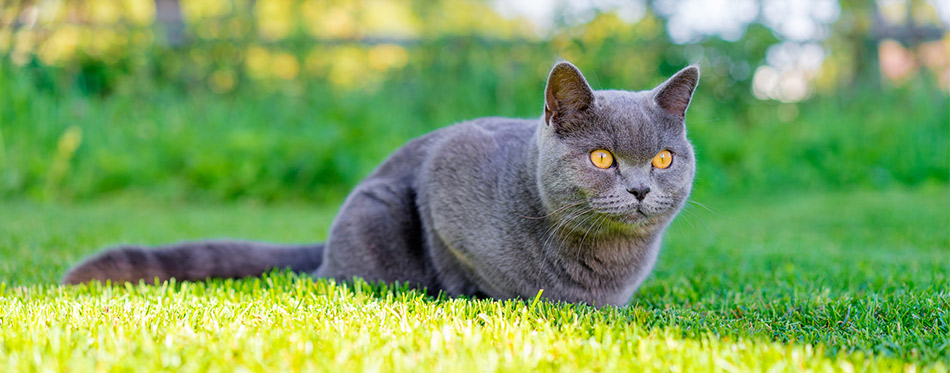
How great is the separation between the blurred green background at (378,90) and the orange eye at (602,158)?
11.1 ft

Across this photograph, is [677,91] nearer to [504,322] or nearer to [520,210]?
[520,210]

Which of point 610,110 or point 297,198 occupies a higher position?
point 610,110

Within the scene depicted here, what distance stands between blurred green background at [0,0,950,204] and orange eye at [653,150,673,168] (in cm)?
332

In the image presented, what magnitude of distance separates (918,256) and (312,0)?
6054 mm

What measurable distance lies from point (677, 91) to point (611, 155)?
0.30 meters

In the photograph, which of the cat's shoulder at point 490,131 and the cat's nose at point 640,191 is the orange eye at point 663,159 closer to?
the cat's nose at point 640,191

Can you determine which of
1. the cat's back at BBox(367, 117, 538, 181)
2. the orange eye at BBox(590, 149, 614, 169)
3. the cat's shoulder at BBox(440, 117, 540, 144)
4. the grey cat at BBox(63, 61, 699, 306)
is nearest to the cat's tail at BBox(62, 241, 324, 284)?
the grey cat at BBox(63, 61, 699, 306)

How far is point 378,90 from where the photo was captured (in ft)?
20.2

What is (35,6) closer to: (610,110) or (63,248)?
(63,248)

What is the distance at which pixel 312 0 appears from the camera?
7.09 metres

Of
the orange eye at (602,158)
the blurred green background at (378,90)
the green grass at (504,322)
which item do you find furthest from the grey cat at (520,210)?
the blurred green background at (378,90)

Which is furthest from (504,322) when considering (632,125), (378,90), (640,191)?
(378,90)

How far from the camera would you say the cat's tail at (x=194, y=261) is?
2.19 m

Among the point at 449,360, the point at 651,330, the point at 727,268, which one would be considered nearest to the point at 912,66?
the point at 727,268
